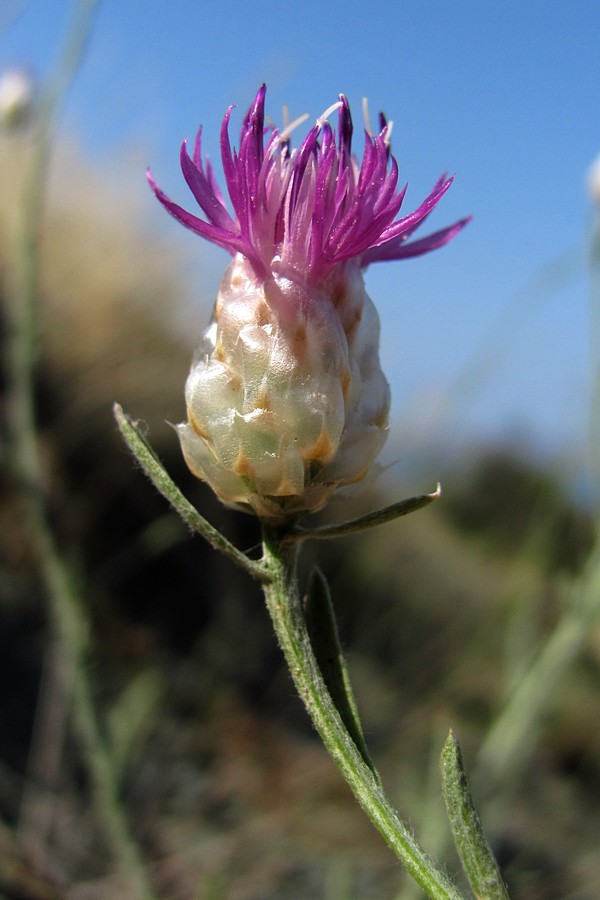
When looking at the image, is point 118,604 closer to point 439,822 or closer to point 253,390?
point 439,822

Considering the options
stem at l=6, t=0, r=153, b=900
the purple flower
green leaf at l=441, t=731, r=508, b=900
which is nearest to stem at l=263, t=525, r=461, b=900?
green leaf at l=441, t=731, r=508, b=900

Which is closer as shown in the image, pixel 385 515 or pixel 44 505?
pixel 385 515

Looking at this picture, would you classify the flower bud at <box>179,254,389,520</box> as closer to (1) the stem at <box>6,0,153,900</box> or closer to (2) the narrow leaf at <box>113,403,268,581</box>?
(2) the narrow leaf at <box>113,403,268,581</box>

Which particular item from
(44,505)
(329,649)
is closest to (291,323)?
(329,649)

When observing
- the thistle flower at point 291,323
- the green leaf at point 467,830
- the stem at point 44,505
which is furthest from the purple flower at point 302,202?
the stem at point 44,505

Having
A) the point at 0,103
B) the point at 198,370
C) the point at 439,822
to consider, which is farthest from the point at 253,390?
the point at 0,103

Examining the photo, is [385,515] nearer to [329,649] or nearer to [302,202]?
[329,649]
